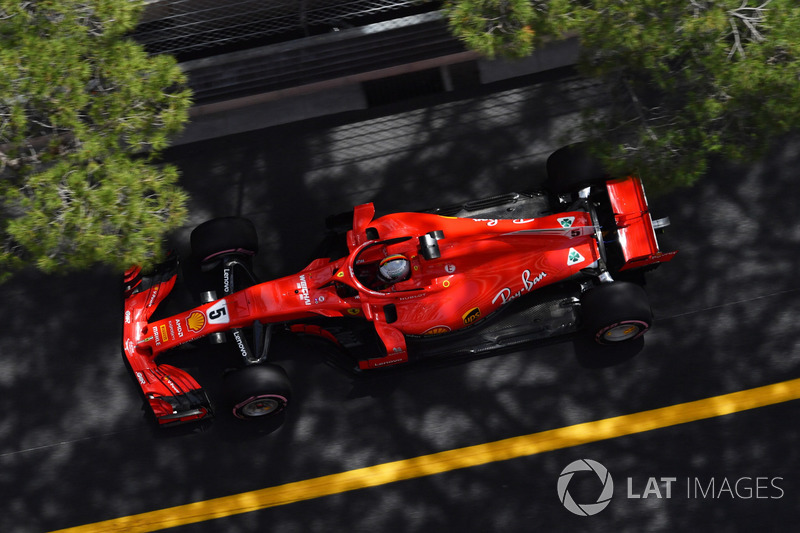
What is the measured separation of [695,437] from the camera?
616 cm

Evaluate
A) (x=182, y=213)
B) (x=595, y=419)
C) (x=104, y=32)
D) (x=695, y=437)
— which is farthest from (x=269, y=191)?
(x=695, y=437)

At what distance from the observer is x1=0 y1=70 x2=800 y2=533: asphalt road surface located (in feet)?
20.1

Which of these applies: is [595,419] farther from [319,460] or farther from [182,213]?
[182,213]

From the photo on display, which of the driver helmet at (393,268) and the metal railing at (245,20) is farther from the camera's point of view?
the metal railing at (245,20)

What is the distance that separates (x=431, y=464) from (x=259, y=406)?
5.51 feet

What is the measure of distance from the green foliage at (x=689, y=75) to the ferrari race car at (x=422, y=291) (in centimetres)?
89

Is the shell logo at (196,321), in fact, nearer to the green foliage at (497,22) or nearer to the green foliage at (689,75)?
the green foliage at (497,22)

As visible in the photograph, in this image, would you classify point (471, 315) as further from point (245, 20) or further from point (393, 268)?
point (245, 20)

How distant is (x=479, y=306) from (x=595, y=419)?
166 cm

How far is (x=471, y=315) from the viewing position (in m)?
5.74

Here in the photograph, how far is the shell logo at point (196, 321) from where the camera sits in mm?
5828

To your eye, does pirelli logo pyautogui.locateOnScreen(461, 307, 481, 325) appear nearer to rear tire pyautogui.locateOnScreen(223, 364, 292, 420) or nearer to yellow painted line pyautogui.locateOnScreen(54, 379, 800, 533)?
yellow painted line pyautogui.locateOnScreen(54, 379, 800, 533)

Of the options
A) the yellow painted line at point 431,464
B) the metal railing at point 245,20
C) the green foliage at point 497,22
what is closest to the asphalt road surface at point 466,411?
the yellow painted line at point 431,464

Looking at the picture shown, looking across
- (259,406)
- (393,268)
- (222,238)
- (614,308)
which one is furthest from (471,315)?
(222,238)
